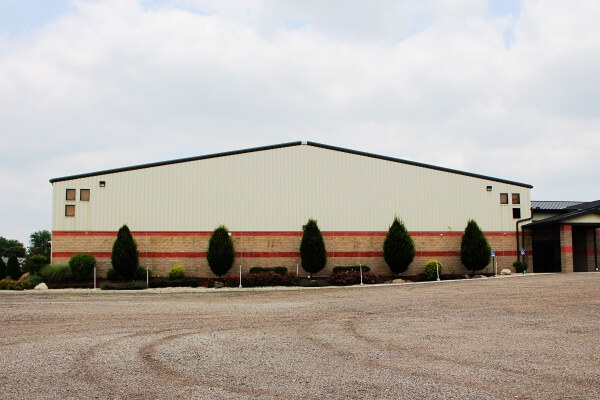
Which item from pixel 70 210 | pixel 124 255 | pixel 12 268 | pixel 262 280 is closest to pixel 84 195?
pixel 70 210

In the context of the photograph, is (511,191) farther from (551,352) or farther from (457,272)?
(551,352)

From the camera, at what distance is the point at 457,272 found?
3084 centimetres

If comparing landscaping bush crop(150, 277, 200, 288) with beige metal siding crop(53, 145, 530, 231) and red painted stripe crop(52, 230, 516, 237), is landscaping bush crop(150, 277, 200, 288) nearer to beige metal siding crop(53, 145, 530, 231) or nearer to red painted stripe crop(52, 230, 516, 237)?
red painted stripe crop(52, 230, 516, 237)

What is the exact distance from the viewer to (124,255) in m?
27.5

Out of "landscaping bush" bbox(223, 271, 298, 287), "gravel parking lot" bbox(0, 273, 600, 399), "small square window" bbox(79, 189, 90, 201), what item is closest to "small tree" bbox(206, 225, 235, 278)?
"landscaping bush" bbox(223, 271, 298, 287)

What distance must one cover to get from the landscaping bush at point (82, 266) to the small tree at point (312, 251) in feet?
37.2

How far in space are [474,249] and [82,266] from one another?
21.6 metres

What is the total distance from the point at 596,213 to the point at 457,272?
8538 mm

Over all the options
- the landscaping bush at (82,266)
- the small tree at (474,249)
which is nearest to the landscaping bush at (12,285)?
the landscaping bush at (82,266)

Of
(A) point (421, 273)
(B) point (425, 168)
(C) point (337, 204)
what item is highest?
(B) point (425, 168)

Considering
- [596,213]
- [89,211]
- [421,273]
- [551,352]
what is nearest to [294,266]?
[421,273]

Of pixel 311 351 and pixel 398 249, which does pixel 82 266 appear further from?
pixel 311 351

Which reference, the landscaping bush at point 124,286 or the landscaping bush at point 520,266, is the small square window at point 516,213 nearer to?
the landscaping bush at point 520,266

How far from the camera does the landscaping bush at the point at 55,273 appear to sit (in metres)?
27.3
